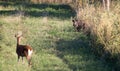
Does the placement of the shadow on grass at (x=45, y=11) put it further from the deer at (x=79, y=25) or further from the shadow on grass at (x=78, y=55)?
the shadow on grass at (x=78, y=55)

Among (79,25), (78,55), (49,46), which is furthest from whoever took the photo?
(79,25)

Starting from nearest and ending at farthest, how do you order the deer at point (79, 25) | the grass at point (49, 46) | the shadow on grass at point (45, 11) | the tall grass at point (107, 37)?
the grass at point (49, 46) < the tall grass at point (107, 37) < the deer at point (79, 25) < the shadow on grass at point (45, 11)

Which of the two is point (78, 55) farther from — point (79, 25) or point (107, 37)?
point (79, 25)

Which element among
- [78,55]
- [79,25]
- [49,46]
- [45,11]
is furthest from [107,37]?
[45,11]

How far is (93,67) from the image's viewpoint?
1310 centimetres

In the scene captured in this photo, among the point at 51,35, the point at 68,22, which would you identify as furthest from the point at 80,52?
the point at 68,22

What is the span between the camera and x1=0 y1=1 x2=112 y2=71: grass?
1308cm

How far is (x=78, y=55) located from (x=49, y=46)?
188 centimetres

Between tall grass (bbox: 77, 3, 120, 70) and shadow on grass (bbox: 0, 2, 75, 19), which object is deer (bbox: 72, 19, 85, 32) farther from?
shadow on grass (bbox: 0, 2, 75, 19)

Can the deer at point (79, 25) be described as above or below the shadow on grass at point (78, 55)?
below

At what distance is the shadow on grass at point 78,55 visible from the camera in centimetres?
1317

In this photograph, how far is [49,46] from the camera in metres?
16.4

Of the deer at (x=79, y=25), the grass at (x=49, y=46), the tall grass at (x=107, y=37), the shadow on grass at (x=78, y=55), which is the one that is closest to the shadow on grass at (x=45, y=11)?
the grass at (x=49, y=46)

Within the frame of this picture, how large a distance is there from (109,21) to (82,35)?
284 cm
